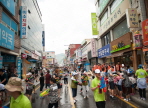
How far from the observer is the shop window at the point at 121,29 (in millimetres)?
13741

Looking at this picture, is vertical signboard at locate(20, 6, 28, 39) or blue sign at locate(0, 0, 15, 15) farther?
vertical signboard at locate(20, 6, 28, 39)

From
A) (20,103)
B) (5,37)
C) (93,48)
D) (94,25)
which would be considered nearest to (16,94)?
(20,103)

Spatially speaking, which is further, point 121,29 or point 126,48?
point 121,29

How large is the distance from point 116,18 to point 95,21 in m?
7.81

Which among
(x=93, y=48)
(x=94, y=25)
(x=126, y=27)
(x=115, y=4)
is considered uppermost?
(x=115, y=4)

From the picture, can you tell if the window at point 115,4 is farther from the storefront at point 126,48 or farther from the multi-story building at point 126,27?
the storefront at point 126,48

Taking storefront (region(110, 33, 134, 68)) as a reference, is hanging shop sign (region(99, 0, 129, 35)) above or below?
above

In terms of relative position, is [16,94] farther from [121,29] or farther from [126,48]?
[121,29]

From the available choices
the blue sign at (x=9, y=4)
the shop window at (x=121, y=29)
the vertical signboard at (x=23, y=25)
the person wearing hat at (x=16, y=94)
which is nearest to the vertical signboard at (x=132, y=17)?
the shop window at (x=121, y=29)

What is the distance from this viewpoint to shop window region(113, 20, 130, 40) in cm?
1374

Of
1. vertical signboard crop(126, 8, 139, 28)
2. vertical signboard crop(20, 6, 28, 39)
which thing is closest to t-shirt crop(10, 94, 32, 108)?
vertical signboard crop(126, 8, 139, 28)

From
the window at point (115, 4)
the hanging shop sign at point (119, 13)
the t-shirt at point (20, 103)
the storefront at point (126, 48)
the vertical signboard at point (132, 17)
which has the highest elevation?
the window at point (115, 4)

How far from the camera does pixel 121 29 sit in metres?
14.8

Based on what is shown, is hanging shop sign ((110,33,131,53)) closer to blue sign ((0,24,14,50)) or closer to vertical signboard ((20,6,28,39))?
blue sign ((0,24,14,50))
